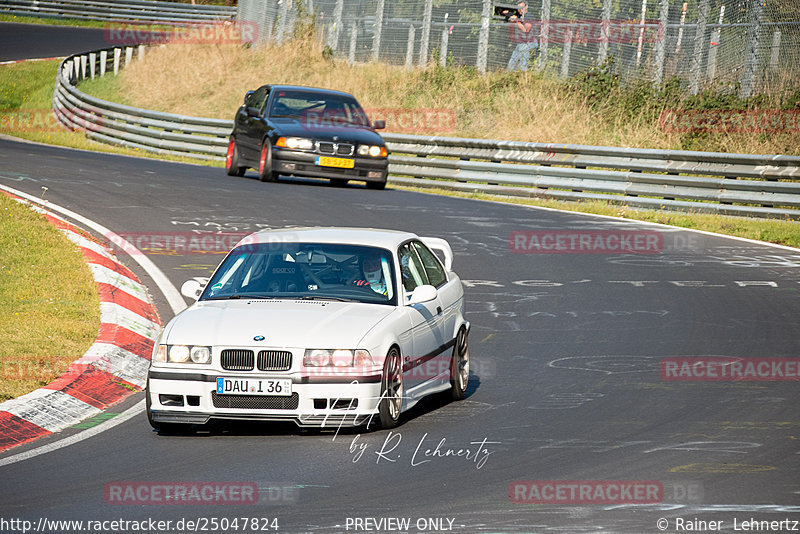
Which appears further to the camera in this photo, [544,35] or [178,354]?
[544,35]

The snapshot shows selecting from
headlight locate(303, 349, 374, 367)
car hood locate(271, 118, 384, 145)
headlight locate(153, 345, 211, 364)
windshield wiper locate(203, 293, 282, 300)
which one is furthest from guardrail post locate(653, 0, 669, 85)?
headlight locate(153, 345, 211, 364)

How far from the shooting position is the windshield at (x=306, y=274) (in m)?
8.96

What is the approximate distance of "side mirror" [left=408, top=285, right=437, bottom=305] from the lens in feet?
28.8

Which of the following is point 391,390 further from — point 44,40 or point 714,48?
point 44,40

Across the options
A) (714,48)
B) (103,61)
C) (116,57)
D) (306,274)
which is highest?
(714,48)

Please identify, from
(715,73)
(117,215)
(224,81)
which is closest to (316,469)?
(117,215)

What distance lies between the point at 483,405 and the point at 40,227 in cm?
770

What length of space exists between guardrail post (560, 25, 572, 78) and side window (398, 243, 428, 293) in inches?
832

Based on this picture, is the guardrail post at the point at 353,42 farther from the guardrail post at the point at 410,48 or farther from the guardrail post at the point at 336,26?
the guardrail post at the point at 410,48

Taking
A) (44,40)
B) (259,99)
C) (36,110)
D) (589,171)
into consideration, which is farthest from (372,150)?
(44,40)

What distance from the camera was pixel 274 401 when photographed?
790cm

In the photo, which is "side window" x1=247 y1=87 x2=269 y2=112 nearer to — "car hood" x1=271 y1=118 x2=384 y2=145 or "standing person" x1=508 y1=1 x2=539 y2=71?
"car hood" x1=271 y1=118 x2=384 y2=145

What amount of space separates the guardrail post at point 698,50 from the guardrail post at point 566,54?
362 centimetres

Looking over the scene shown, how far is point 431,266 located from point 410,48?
84.6ft
